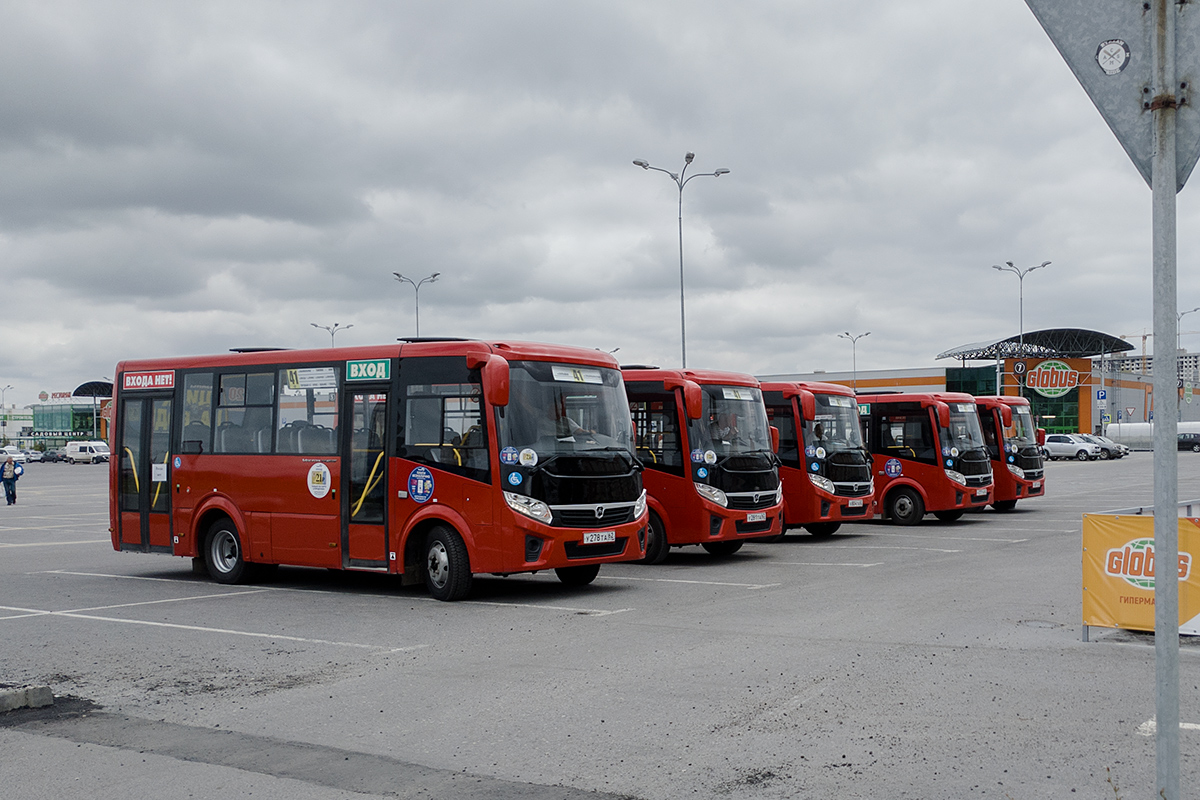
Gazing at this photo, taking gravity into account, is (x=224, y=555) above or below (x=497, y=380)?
below

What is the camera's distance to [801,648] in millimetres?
8922

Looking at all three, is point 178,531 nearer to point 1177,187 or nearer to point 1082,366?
A: point 1177,187

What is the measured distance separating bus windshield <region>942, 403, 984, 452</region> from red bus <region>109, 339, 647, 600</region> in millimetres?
11887

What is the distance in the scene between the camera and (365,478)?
13.0m

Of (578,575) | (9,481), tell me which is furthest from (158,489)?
(9,481)

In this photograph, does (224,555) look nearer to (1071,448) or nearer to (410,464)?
(410,464)

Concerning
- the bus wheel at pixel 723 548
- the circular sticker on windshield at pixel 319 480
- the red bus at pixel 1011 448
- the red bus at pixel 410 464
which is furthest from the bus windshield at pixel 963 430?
the circular sticker on windshield at pixel 319 480

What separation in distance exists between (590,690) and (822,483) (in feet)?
42.7

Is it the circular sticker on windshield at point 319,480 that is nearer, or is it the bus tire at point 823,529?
the circular sticker on windshield at point 319,480

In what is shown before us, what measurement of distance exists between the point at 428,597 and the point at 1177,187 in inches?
414

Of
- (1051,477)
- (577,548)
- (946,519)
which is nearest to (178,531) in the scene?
(577,548)

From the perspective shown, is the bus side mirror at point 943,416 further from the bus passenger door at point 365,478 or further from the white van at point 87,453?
the white van at point 87,453

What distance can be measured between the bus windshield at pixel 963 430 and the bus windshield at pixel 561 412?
39.1ft

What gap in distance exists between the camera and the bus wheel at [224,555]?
14.4 m
